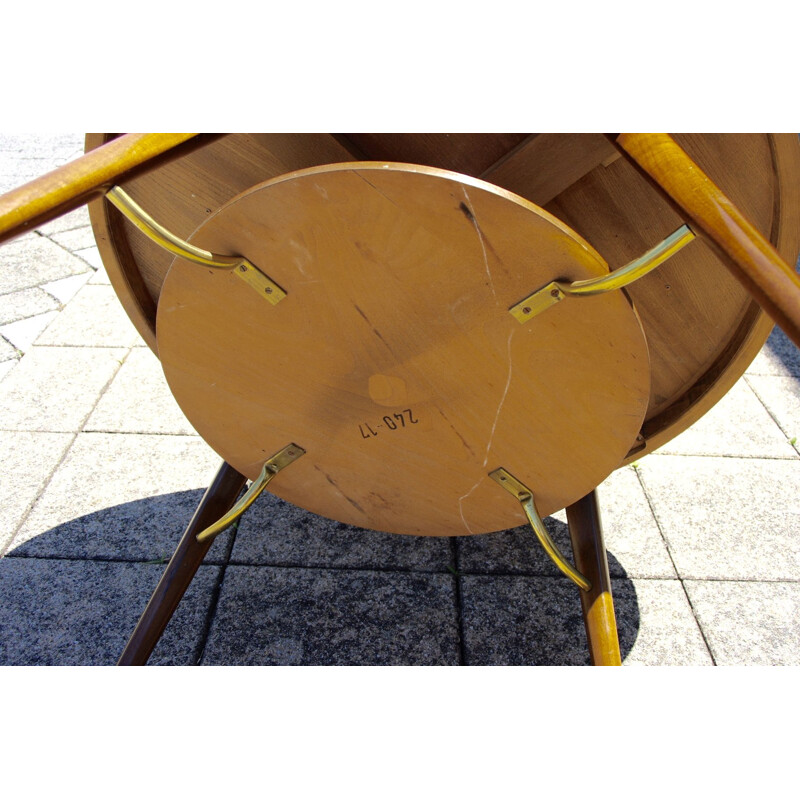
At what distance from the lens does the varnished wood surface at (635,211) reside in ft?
4.17

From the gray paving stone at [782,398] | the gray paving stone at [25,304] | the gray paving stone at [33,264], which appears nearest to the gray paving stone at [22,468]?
the gray paving stone at [25,304]

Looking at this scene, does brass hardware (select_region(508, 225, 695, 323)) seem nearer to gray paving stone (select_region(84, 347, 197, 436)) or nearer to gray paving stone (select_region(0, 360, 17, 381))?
gray paving stone (select_region(84, 347, 197, 436))

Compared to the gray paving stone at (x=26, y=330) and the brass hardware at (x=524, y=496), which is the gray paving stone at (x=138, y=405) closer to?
the gray paving stone at (x=26, y=330)

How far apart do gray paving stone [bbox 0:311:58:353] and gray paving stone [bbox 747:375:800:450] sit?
2.41 m

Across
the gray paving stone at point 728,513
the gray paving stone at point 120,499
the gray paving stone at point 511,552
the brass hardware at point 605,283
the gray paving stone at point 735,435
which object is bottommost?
the gray paving stone at point 735,435

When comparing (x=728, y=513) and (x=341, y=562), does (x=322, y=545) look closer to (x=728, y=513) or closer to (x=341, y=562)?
(x=341, y=562)

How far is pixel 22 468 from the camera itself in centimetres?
201

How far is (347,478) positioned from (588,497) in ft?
1.73

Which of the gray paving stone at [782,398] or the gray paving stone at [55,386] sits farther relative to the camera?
the gray paving stone at [782,398]

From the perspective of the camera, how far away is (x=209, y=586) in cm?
176

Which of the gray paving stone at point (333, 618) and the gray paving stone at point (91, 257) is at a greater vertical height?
the gray paving stone at point (91, 257)

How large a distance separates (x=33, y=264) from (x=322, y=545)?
190 cm

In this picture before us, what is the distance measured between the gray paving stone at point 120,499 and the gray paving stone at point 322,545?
85mm

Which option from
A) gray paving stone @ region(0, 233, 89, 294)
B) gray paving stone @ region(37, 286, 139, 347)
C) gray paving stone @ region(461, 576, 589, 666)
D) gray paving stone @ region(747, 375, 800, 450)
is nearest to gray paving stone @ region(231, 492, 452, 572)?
gray paving stone @ region(461, 576, 589, 666)
